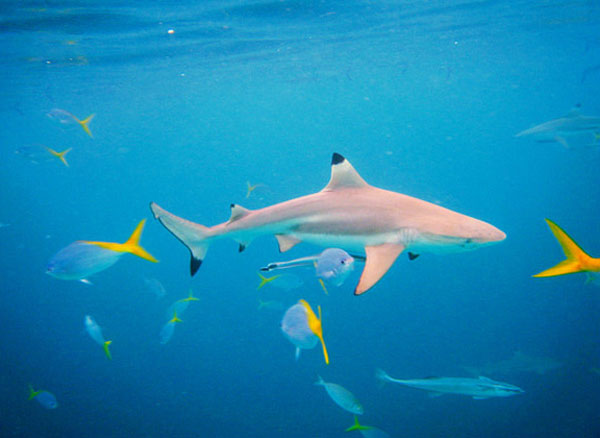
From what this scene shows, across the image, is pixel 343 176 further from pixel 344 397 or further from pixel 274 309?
pixel 274 309

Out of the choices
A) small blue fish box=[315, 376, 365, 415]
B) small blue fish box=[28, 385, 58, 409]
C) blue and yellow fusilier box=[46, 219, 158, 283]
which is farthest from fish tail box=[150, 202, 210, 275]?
small blue fish box=[28, 385, 58, 409]

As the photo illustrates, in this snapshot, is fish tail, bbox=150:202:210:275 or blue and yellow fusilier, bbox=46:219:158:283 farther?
blue and yellow fusilier, bbox=46:219:158:283

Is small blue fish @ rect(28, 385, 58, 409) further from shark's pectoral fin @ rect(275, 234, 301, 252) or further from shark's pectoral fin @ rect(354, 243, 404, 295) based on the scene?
shark's pectoral fin @ rect(354, 243, 404, 295)

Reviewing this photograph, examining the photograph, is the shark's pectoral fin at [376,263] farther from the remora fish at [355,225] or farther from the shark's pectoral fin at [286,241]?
the shark's pectoral fin at [286,241]

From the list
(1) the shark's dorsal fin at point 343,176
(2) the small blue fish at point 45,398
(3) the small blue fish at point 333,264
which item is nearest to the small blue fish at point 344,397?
(3) the small blue fish at point 333,264

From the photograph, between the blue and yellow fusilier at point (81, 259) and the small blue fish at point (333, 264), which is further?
the blue and yellow fusilier at point (81, 259)

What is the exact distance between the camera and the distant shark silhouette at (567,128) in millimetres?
12828

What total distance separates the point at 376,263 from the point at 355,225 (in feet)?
2.29

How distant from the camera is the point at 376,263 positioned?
383 cm

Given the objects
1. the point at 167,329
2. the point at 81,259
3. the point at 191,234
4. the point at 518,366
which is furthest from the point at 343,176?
the point at 518,366

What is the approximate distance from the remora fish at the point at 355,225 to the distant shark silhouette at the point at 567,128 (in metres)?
10.8

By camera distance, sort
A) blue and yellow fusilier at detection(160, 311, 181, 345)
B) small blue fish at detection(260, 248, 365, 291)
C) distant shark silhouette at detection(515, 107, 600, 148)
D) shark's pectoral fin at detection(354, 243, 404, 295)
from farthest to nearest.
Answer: distant shark silhouette at detection(515, 107, 600, 148), blue and yellow fusilier at detection(160, 311, 181, 345), small blue fish at detection(260, 248, 365, 291), shark's pectoral fin at detection(354, 243, 404, 295)

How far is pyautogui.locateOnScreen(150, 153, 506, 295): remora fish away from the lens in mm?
3994

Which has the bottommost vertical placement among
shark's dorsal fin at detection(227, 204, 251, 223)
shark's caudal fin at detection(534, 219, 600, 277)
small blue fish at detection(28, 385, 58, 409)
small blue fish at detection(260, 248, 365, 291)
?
small blue fish at detection(28, 385, 58, 409)
